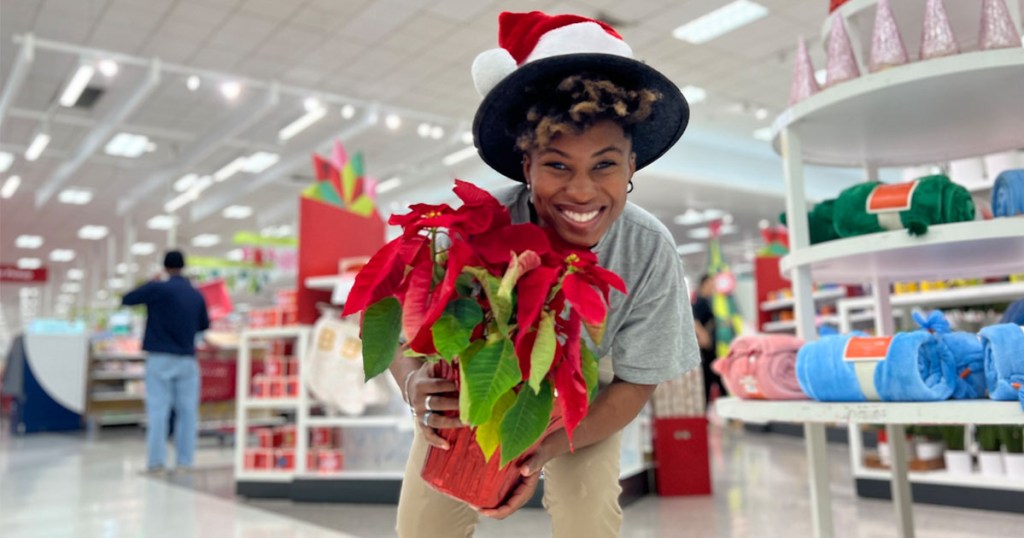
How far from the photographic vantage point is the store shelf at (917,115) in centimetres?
155

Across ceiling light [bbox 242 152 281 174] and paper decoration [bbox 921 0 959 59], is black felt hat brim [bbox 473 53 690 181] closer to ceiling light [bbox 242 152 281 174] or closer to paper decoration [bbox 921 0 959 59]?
paper decoration [bbox 921 0 959 59]

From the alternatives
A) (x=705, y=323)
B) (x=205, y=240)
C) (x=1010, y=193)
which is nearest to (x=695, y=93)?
(x=705, y=323)

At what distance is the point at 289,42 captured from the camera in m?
7.14

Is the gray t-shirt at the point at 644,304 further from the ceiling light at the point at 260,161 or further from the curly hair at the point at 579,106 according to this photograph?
the ceiling light at the point at 260,161

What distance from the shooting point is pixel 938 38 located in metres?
1.61

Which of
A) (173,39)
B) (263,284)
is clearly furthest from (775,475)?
(263,284)

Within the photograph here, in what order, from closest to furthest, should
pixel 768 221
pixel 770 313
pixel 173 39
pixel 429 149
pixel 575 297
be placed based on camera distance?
1. pixel 575 297
2. pixel 173 39
3. pixel 770 313
4. pixel 429 149
5. pixel 768 221

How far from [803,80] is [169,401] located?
15.9ft

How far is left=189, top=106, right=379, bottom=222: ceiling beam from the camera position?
905cm

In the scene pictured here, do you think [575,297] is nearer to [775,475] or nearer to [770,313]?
[775,475]

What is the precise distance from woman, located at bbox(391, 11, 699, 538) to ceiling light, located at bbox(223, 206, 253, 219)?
13.8 metres

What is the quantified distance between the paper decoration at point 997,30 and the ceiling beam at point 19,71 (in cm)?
741

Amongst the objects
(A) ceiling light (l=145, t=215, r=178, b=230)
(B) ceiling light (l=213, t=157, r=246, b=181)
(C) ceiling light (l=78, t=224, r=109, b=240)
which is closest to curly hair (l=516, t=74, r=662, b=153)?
(B) ceiling light (l=213, t=157, r=246, b=181)

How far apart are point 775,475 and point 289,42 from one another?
5.75m
